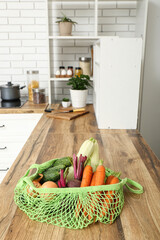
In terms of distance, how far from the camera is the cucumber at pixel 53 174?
2.99ft

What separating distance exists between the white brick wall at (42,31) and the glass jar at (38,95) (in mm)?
→ 283

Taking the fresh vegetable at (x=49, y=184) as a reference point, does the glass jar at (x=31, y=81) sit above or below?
above

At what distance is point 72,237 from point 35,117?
5.08 feet

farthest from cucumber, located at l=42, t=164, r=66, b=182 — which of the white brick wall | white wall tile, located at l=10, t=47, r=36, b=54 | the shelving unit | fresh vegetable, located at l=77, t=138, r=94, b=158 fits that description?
white wall tile, located at l=10, t=47, r=36, b=54

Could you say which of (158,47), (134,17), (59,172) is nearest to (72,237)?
(59,172)

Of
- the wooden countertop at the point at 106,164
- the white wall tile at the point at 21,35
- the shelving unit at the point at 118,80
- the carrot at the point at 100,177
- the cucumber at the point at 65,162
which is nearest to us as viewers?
the wooden countertop at the point at 106,164

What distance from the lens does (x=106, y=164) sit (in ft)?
4.01

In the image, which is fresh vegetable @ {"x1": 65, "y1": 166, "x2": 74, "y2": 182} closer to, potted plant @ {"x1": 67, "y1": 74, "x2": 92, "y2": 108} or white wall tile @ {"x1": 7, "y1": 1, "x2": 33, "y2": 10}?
potted plant @ {"x1": 67, "y1": 74, "x2": 92, "y2": 108}

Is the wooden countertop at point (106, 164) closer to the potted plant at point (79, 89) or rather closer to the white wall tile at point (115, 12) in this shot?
the potted plant at point (79, 89)

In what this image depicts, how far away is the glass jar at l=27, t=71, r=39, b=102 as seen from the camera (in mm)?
2484

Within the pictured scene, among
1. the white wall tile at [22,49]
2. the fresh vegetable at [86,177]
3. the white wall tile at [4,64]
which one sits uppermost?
the white wall tile at [22,49]

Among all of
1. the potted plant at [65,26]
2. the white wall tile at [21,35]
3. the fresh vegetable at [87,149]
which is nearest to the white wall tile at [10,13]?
the white wall tile at [21,35]

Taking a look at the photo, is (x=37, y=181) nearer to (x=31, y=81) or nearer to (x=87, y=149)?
(x=87, y=149)

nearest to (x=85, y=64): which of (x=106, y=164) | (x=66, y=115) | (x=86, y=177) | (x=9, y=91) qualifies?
(x=66, y=115)
